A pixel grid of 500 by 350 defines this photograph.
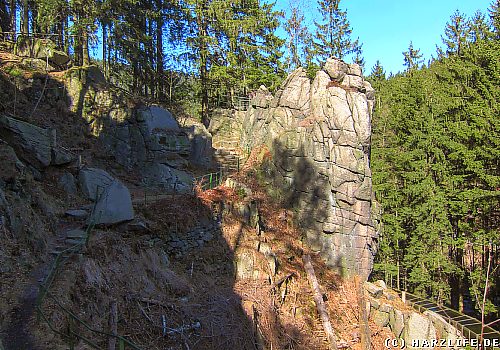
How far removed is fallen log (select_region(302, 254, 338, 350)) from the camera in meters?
13.3

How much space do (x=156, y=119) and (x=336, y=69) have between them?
1039 centimetres

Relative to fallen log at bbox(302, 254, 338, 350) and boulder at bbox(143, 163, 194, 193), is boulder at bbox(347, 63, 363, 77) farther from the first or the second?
boulder at bbox(143, 163, 194, 193)

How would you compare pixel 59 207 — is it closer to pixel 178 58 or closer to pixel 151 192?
pixel 151 192

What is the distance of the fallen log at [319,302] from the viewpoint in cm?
1327

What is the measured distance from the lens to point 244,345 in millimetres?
10875

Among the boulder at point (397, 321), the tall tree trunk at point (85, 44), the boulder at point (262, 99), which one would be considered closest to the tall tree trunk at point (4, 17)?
Result: the tall tree trunk at point (85, 44)

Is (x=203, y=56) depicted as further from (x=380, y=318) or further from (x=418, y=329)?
(x=418, y=329)

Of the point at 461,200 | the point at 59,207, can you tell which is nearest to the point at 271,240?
the point at 59,207

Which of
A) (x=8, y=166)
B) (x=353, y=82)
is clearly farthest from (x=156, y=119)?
(x=353, y=82)

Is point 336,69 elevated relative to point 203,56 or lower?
lower

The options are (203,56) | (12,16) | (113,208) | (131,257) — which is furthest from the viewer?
(203,56)

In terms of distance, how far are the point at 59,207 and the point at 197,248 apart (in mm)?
5125

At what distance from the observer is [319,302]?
47.3ft

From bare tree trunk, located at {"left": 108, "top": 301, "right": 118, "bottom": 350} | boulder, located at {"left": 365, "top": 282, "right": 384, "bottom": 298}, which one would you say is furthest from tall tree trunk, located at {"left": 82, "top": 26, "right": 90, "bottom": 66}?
boulder, located at {"left": 365, "top": 282, "right": 384, "bottom": 298}
